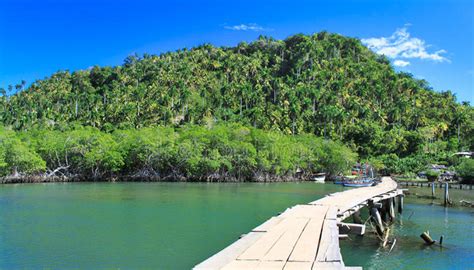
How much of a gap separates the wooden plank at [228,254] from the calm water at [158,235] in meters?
5.56

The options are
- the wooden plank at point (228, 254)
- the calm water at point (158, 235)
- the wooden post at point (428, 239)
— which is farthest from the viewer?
the wooden post at point (428, 239)

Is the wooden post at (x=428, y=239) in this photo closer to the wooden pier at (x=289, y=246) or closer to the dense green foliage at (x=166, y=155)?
the wooden pier at (x=289, y=246)

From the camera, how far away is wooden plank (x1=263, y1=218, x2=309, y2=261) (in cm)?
845

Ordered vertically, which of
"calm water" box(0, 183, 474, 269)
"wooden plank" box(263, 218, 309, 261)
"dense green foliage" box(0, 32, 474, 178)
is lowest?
"calm water" box(0, 183, 474, 269)

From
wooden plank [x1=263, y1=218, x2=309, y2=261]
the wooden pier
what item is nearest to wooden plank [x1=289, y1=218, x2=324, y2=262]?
the wooden pier

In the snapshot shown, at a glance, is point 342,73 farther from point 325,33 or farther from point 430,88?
point 325,33

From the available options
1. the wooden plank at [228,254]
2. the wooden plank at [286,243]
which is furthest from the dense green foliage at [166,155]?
the wooden plank at [228,254]

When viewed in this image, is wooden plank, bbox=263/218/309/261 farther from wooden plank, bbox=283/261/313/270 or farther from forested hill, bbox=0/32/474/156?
forested hill, bbox=0/32/474/156

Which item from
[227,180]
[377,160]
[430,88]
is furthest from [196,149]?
[430,88]

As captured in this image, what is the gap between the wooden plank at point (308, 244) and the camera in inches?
332

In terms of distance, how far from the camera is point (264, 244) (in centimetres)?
963

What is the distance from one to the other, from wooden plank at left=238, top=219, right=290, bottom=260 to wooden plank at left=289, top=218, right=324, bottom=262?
61 cm

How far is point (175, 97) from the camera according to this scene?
107562 mm

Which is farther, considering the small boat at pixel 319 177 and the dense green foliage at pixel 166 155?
the small boat at pixel 319 177
